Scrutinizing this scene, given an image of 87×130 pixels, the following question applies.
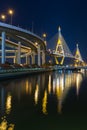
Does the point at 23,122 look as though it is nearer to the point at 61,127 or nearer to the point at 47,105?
the point at 61,127

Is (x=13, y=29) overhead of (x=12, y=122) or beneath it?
overhead

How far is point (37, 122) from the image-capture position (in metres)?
11.4

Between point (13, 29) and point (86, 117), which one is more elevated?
point (13, 29)

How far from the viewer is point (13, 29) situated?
52.6 meters

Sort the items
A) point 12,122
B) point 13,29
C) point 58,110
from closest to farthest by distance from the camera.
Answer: point 12,122 → point 58,110 → point 13,29

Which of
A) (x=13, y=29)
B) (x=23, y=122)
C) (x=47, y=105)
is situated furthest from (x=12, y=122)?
(x=13, y=29)

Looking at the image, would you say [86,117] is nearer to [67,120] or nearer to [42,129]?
[67,120]

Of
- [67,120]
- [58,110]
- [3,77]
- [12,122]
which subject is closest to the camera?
[12,122]

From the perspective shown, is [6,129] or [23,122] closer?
[6,129]

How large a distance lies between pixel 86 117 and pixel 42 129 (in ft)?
10.4

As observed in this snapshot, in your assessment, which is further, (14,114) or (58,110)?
(58,110)

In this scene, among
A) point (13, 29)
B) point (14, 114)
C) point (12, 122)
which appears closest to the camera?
point (12, 122)

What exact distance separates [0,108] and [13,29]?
39.4m

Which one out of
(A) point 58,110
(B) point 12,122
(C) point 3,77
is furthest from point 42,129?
(C) point 3,77
